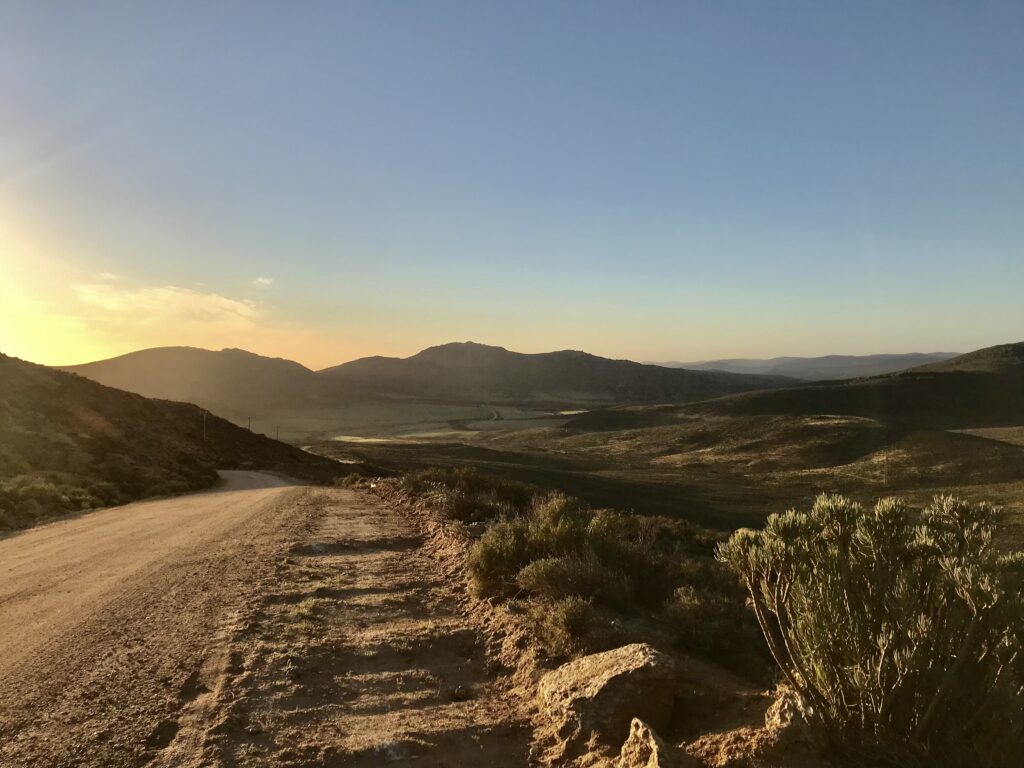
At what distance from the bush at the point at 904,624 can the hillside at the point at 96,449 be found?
1924 centimetres

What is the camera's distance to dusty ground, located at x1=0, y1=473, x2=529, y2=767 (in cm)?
472

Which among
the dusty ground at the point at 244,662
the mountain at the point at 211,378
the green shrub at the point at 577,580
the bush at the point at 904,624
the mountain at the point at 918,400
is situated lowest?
the mountain at the point at 918,400

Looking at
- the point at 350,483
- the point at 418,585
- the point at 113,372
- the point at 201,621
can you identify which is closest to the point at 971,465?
the point at 350,483

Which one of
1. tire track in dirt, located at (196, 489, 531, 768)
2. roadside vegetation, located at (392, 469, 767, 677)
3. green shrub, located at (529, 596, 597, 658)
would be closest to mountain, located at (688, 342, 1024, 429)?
roadside vegetation, located at (392, 469, 767, 677)

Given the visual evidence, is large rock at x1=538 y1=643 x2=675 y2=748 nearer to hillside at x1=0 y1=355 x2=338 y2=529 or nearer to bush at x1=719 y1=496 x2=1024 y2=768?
bush at x1=719 y1=496 x2=1024 y2=768

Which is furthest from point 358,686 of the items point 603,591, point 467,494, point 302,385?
point 302,385

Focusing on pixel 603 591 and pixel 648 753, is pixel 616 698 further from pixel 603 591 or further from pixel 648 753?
pixel 603 591

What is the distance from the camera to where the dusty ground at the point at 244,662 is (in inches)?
186

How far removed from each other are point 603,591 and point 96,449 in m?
27.5

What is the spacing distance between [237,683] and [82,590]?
4.89 meters

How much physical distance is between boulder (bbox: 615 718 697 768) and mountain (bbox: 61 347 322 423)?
12563 centimetres

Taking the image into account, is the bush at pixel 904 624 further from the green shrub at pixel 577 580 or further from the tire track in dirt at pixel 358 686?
the green shrub at pixel 577 580

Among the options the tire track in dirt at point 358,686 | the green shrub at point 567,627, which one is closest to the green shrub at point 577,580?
the green shrub at point 567,627

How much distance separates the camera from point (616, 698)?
4750 millimetres
